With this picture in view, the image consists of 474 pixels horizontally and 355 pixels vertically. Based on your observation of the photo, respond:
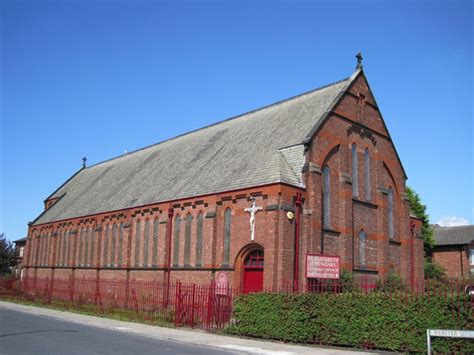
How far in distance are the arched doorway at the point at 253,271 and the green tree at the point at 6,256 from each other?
38.2 m

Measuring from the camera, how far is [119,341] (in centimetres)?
1591

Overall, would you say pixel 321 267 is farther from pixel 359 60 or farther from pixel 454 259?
pixel 454 259

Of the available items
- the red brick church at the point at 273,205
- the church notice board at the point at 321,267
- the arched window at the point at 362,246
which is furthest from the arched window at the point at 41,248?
the church notice board at the point at 321,267

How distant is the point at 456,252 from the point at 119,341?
47.5 metres

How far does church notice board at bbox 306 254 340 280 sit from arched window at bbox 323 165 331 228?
163 inches

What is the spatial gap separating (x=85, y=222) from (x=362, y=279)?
72.2 feet

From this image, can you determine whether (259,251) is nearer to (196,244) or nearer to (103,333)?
(196,244)

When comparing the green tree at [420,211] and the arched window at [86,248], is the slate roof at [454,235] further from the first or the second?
the arched window at [86,248]

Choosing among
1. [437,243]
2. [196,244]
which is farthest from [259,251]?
[437,243]

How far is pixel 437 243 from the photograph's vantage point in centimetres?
5609

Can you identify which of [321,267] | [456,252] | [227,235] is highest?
[456,252]

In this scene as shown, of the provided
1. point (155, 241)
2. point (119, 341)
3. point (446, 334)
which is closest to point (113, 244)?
point (155, 241)

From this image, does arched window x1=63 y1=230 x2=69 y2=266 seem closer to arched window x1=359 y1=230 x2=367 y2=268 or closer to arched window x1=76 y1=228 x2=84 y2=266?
arched window x1=76 y1=228 x2=84 y2=266

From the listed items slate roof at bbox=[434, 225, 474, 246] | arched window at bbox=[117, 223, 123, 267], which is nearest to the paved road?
arched window at bbox=[117, 223, 123, 267]
